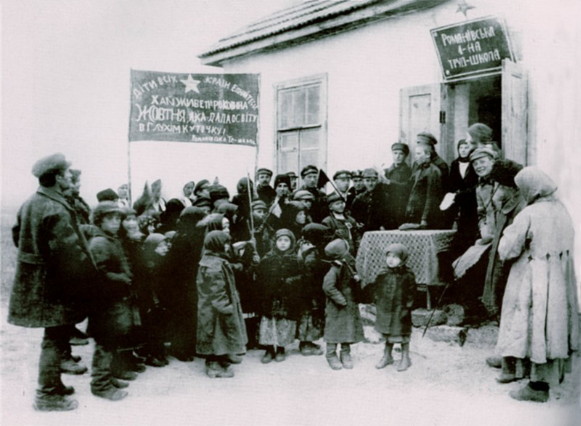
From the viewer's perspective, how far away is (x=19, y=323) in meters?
3.07

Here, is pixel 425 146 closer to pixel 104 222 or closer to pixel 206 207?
pixel 206 207

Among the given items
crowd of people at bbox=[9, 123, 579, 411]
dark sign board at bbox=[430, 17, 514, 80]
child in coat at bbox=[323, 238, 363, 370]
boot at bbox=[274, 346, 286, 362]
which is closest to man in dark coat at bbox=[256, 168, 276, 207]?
crowd of people at bbox=[9, 123, 579, 411]

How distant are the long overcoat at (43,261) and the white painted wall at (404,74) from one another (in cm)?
292

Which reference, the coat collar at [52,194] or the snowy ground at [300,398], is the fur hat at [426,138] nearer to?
the snowy ground at [300,398]

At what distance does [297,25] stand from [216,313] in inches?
131

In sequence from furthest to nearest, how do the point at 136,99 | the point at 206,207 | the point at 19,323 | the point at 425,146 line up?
the point at 425,146 < the point at 206,207 < the point at 136,99 < the point at 19,323

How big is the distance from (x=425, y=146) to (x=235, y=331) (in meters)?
2.28

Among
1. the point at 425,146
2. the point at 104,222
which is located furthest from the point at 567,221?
the point at 104,222

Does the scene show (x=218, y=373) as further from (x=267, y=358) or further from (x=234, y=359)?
(x=267, y=358)

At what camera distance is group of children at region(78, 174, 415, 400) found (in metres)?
3.53

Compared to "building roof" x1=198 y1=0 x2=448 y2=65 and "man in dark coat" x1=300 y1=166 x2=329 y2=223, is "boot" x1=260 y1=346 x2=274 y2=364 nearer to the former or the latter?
"man in dark coat" x1=300 y1=166 x2=329 y2=223

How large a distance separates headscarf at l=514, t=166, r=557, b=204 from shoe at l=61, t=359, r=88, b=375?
9.51 feet

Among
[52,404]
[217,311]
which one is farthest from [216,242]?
[52,404]

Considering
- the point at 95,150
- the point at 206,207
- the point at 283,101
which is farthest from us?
the point at 283,101
